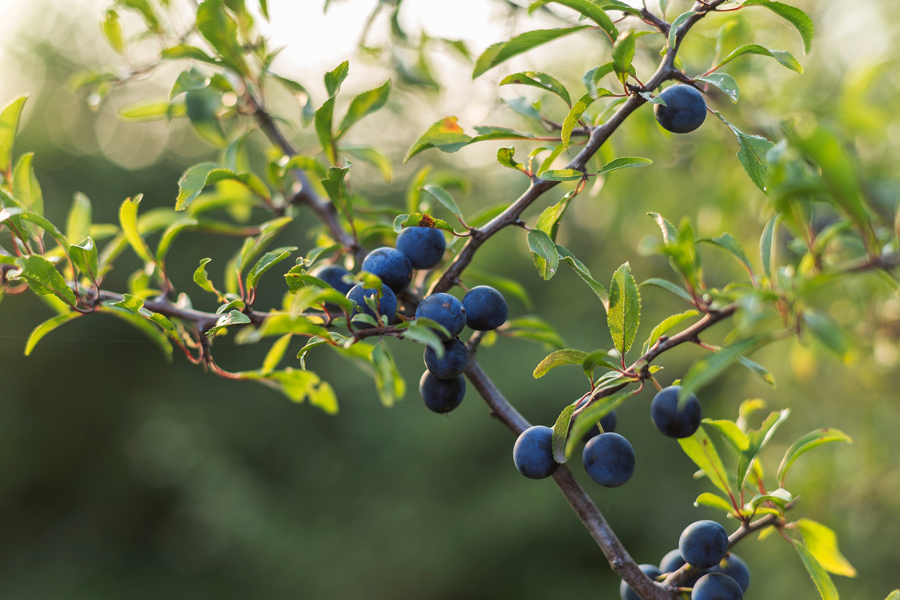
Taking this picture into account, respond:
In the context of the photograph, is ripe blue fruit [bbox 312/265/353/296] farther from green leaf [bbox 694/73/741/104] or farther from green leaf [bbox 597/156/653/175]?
green leaf [bbox 694/73/741/104]

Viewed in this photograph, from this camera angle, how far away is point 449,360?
551 millimetres

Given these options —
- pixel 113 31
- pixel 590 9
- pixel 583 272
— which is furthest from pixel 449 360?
pixel 113 31

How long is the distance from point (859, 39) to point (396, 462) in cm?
370

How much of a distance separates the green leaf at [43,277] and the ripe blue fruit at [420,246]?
37 cm

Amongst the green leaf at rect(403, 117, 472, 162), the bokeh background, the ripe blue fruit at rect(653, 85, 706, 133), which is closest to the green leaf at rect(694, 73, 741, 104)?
the ripe blue fruit at rect(653, 85, 706, 133)

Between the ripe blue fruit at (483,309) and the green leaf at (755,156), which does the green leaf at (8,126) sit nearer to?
the ripe blue fruit at (483,309)

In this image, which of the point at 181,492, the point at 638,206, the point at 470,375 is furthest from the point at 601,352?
the point at 181,492

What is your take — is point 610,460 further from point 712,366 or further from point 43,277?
point 43,277

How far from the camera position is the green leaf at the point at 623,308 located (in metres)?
0.53

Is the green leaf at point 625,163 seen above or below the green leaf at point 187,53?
below

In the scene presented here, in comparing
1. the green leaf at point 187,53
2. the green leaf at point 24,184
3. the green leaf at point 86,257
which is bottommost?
the green leaf at point 86,257

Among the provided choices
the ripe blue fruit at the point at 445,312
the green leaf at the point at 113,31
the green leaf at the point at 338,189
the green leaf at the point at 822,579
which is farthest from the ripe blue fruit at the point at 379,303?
the green leaf at the point at 113,31

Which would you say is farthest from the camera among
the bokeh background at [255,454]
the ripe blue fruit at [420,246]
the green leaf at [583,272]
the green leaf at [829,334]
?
the bokeh background at [255,454]

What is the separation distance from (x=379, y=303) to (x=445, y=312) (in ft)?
0.22
